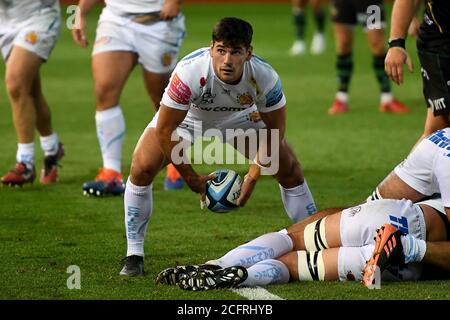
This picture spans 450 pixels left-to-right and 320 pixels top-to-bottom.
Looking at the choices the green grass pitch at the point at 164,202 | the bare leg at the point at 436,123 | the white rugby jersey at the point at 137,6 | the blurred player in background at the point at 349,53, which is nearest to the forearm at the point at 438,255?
the green grass pitch at the point at 164,202

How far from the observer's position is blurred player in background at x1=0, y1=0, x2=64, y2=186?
10297 mm

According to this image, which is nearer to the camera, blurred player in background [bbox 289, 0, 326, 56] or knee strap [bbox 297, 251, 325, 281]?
knee strap [bbox 297, 251, 325, 281]

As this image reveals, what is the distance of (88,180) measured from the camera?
426 inches

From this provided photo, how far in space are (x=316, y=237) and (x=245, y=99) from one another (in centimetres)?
92

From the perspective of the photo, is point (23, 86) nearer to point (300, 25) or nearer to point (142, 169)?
point (142, 169)

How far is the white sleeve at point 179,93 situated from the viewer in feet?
22.7

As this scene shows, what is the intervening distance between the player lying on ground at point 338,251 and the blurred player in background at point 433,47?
1172mm

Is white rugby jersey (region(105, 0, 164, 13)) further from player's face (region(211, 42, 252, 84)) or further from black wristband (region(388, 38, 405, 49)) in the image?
player's face (region(211, 42, 252, 84))

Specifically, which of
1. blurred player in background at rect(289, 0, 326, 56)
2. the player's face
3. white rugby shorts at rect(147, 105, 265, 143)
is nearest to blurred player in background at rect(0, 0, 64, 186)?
white rugby shorts at rect(147, 105, 265, 143)

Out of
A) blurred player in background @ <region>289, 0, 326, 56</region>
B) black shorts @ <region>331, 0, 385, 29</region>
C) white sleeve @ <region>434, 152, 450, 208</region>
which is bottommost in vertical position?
blurred player in background @ <region>289, 0, 326, 56</region>

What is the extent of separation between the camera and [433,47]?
8117mm

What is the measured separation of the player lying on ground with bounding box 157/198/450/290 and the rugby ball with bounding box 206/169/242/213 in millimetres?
275

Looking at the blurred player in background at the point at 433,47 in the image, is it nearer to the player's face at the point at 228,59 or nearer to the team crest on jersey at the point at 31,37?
the player's face at the point at 228,59

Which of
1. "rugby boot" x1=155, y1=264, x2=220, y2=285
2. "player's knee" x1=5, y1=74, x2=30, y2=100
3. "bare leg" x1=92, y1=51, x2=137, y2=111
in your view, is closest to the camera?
"rugby boot" x1=155, y1=264, x2=220, y2=285
